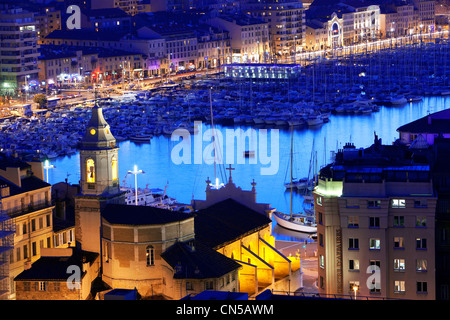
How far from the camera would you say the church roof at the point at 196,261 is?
2139 centimetres

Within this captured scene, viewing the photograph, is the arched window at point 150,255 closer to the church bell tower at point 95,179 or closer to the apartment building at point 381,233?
the church bell tower at point 95,179

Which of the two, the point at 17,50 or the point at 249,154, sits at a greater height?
the point at 17,50

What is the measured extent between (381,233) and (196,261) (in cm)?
336

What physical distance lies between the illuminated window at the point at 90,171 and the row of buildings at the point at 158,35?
54563 millimetres

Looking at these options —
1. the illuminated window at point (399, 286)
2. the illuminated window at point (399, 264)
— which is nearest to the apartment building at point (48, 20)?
the illuminated window at point (399, 264)

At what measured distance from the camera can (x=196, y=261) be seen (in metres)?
21.7

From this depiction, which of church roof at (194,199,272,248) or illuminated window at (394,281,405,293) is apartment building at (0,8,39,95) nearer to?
church roof at (194,199,272,248)

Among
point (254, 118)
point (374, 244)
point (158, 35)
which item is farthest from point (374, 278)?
point (158, 35)

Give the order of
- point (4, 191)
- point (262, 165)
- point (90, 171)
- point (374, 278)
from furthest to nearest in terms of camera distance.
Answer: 1. point (262, 165)
2. point (4, 191)
3. point (90, 171)
4. point (374, 278)

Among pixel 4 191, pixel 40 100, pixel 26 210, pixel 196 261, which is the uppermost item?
pixel 40 100

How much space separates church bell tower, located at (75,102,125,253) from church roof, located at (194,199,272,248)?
75.8 inches

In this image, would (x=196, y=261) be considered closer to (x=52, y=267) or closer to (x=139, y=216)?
(x=139, y=216)

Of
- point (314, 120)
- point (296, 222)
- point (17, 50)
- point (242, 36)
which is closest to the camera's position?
point (296, 222)
